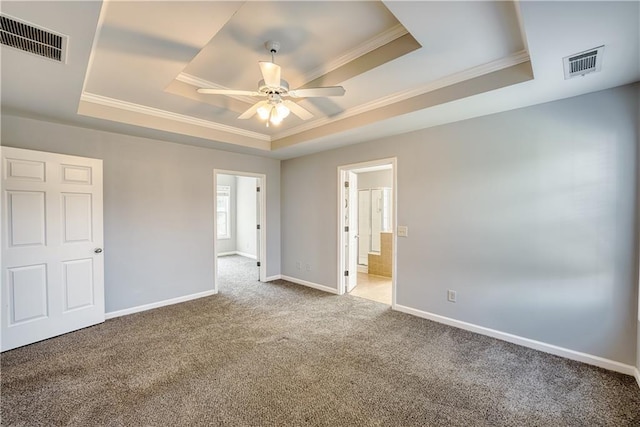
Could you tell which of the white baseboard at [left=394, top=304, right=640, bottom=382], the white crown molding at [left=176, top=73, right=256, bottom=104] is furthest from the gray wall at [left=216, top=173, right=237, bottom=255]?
the white baseboard at [left=394, top=304, right=640, bottom=382]

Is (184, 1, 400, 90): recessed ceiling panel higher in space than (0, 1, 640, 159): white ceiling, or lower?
higher

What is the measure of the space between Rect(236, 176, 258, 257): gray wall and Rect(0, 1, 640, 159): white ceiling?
4.52 meters

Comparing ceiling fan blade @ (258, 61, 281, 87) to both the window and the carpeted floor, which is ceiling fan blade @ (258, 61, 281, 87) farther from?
the window

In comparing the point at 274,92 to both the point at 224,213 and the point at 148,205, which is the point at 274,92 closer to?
the point at 148,205

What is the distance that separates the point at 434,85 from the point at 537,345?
9.21 feet

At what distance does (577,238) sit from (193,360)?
3806 mm

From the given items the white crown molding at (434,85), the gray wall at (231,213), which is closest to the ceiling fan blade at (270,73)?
the white crown molding at (434,85)

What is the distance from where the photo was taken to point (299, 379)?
229cm

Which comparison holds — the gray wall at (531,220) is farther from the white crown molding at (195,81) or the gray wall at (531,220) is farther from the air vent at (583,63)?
the white crown molding at (195,81)

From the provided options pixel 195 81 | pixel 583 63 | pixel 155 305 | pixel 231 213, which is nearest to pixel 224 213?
pixel 231 213

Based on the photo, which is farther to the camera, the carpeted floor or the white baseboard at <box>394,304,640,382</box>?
the white baseboard at <box>394,304,640,382</box>

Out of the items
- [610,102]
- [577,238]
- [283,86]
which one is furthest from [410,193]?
[283,86]

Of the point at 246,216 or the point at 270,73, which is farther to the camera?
the point at 246,216

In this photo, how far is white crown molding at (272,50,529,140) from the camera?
2.23 m
